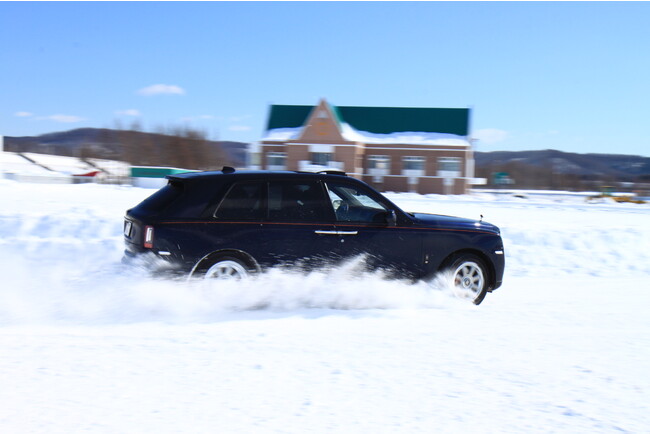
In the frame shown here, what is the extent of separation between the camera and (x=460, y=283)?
714 cm

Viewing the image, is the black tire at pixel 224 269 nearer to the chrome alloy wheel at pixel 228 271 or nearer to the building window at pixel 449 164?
the chrome alloy wheel at pixel 228 271

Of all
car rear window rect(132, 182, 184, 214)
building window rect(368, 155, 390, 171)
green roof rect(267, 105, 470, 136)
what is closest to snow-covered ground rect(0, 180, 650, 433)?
car rear window rect(132, 182, 184, 214)

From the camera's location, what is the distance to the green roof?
180 ft

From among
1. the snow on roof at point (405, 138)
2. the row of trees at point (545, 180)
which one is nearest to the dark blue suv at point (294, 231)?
the snow on roof at point (405, 138)

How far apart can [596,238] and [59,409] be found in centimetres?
1202

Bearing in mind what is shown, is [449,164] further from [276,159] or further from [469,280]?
[469,280]

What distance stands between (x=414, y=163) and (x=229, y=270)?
49.3 m

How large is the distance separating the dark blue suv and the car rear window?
15mm

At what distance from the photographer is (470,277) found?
7.16 m

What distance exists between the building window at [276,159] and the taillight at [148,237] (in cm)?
4832

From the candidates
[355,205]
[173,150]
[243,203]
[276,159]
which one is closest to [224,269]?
[243,203]

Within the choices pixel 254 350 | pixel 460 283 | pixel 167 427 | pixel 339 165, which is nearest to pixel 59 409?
pixel 167 427

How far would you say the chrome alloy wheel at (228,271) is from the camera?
6391mm

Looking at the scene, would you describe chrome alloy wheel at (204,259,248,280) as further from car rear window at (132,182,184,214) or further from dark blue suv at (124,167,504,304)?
car rear window at (132,182,184,214)
